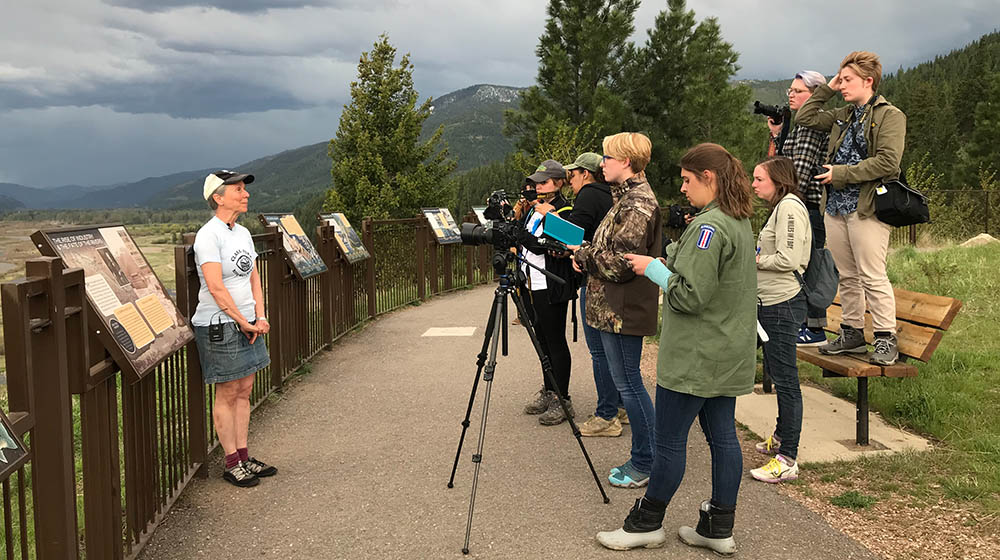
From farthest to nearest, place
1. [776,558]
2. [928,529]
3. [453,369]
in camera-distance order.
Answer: [453,369], [928,529], [776,558]

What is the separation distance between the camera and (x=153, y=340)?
3734mm

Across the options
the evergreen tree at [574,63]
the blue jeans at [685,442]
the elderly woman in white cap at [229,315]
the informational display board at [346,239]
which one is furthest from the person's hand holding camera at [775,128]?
the evergreen tree at [574,63]

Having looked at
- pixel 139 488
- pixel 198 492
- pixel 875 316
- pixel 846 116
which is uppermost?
pixel 846 116

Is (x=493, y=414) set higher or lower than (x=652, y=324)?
lower

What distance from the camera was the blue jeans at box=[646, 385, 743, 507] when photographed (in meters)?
3.60

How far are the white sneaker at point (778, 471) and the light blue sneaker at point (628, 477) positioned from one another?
74 centimetres

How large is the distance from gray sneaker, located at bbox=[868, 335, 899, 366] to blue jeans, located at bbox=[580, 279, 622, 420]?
1750 mm

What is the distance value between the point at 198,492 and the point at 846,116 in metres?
5.00

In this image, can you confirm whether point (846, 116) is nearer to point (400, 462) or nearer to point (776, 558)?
point (776, 558)

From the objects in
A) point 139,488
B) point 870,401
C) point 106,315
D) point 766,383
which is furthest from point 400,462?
point 870,401

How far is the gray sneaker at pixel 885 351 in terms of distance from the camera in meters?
5.04

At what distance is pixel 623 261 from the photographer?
13.9 feet

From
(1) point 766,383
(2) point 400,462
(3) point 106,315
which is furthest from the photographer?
(1) point 766,383

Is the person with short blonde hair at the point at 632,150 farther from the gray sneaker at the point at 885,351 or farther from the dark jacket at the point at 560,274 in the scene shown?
the gray sneaker at the point at 885,351
